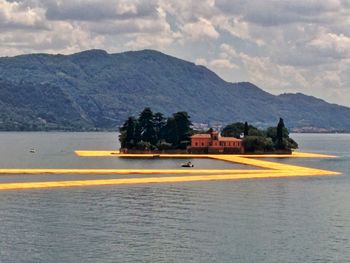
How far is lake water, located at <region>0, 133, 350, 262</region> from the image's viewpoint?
73.3 metres

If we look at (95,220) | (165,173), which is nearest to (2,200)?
(95,220)

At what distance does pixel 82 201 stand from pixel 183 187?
29.8 m

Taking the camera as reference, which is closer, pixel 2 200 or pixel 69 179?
pixel 2 200

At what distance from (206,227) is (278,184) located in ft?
200

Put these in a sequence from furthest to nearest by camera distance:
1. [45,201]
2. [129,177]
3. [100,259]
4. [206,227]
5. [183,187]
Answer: [129,177] → [183,187] → [45,201] → [206,227] → [100,259]

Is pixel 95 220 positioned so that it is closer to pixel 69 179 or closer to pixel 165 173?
pixel 69 179

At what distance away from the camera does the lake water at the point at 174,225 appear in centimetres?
7331

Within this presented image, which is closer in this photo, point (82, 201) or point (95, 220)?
point (95, 220)

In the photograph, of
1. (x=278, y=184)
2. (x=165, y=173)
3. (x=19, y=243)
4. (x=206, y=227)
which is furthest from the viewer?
(x=165, y=173)

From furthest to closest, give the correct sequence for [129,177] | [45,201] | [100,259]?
1. [129,177]
2. [45,201]
3. [100,259]

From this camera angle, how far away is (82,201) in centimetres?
11081

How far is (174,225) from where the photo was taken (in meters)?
88.8

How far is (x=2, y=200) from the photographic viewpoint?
110500mm

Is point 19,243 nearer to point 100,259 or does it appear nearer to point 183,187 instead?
point 100,259
